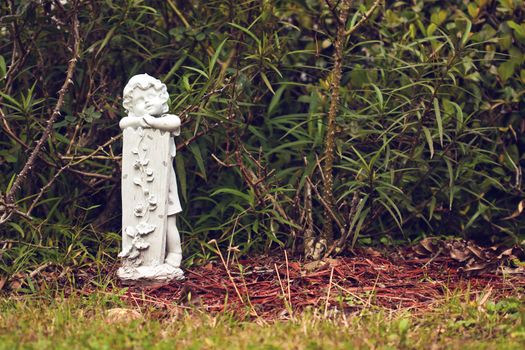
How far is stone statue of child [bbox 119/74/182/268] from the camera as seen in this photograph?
496 cm

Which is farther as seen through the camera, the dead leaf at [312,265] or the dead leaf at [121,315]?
the dead leaf at [312,265]

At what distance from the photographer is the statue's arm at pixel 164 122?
16.2ft

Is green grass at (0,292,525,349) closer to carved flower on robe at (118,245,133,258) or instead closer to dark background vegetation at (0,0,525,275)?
carved flower on robe at (118,245,133,258)

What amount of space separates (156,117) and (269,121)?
1021 millimetres

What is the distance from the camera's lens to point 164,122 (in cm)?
495

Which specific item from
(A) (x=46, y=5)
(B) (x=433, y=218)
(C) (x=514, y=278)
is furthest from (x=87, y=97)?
(C) (x=514, y=278)

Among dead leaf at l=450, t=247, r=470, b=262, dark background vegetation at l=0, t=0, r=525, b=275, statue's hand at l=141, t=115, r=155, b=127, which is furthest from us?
dark background vegetation at l=0, t=0, r=525, b=275

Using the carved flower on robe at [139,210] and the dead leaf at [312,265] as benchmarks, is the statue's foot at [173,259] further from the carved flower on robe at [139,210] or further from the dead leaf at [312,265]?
the dead leaf at [312,265]

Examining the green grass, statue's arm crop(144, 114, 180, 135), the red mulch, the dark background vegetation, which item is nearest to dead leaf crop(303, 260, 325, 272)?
the red mulch

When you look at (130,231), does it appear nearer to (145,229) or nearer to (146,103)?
(145,229)

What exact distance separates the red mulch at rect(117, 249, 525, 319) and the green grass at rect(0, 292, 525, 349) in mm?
146

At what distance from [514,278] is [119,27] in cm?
265

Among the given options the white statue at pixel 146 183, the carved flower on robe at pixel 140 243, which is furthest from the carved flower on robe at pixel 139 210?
the carved flower on robe at pixel 140 243

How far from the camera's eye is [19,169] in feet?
18.7
